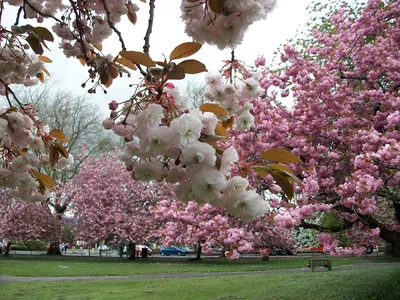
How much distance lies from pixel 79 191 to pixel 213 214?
562 inches

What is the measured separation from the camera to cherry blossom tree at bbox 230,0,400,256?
5340mm

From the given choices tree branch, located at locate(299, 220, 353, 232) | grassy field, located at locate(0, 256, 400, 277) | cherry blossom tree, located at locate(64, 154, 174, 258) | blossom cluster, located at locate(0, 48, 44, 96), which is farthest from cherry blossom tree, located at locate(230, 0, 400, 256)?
cherry blossom tree, located at locate(64, 154, 174, 258)

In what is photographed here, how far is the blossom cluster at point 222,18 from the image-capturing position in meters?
0.96

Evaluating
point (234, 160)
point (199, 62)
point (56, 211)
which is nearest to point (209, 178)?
point (234, 160)

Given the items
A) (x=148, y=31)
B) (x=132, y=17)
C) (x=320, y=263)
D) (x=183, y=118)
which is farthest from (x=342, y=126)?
(x=320, y=263)

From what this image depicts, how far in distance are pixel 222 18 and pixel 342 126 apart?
552 cm

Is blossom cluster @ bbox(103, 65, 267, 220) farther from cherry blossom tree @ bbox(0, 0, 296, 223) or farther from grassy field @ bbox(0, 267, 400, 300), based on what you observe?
grassy field @ bbox(0, 267, 400, 300)

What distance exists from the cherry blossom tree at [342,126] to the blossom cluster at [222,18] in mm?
4179

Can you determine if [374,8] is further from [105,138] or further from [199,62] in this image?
[105,138]

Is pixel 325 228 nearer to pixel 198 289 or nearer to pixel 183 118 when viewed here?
pixel 198 289

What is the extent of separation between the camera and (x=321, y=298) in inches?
267

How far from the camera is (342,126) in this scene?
20.1 ft

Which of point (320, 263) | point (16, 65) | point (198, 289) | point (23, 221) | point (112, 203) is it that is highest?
point (112, 203)

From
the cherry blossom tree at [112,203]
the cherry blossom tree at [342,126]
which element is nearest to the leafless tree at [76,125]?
the cherry blossom tree at [112,203]
